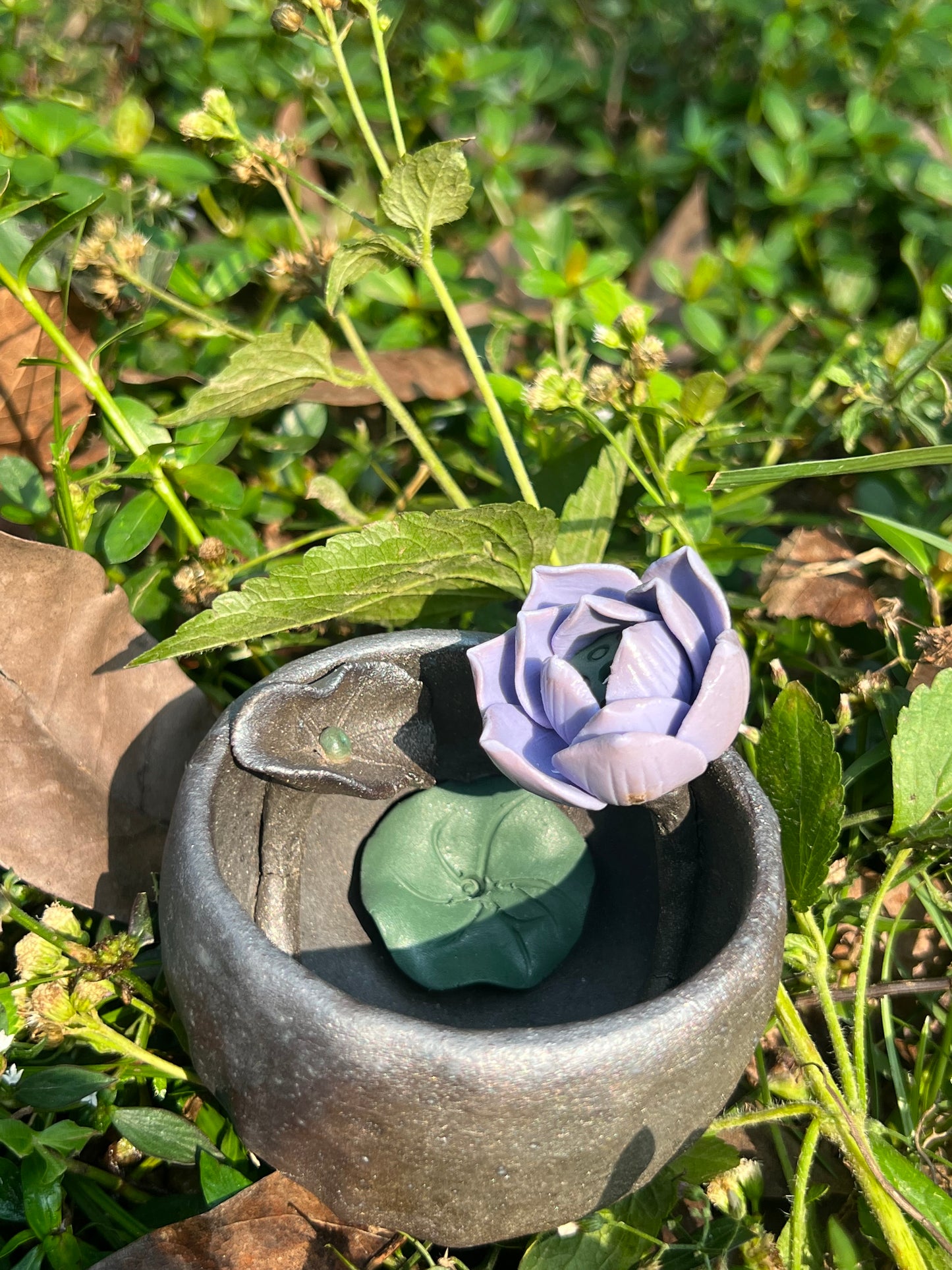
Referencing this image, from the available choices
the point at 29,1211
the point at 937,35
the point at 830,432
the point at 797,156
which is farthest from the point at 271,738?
the point at 937,35

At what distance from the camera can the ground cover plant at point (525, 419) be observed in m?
0.95

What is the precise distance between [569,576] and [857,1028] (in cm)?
48

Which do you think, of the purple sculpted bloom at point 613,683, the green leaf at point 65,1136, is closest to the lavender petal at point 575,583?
the purple sculpted bloom at point 613,683

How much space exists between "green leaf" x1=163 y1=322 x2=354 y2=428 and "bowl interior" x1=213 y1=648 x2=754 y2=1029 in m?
0.31

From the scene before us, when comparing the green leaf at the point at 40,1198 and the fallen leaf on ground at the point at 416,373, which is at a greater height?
the fallen leaf on ground at the point at 416,373

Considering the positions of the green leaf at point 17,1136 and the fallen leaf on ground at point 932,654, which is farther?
the fallen leaf on ground at point 932,654

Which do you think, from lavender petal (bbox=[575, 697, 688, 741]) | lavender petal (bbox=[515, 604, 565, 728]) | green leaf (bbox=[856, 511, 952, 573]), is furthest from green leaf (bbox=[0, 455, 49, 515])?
green leaf (bbox=[856, 511, 952, 573])

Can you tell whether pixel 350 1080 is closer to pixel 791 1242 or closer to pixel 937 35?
pixel 791 1242

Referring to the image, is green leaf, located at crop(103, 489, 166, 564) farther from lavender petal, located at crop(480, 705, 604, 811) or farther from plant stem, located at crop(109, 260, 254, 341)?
lavender petal, located at crop(480, 705, 604, 811)

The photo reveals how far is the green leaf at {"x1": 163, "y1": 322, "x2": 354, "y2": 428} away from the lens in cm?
103

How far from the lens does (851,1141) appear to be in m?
0.92

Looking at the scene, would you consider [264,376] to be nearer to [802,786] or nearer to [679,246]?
[802,786]

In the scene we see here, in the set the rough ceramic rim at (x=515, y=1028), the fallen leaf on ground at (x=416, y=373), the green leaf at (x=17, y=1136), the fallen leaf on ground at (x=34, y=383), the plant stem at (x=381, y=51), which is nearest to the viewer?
the rough ceramic rim at (x=515, y=1028)

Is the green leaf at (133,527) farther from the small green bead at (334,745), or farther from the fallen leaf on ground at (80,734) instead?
the small green bead at (334,745)
